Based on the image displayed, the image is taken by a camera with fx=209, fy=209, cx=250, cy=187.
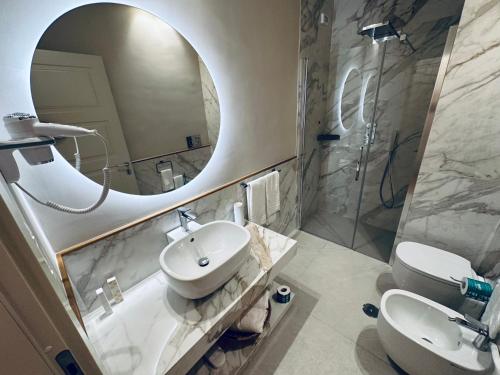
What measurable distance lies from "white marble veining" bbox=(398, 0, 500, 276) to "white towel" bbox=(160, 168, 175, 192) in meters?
1.87

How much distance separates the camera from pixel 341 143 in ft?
8.87

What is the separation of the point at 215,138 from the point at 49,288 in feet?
3.90

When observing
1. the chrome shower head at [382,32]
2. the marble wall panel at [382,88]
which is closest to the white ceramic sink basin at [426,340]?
the marble wall panel at [382,88]

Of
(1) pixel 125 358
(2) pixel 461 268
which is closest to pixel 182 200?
(1) pixel 125 358

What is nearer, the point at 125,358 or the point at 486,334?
the point at 125,358

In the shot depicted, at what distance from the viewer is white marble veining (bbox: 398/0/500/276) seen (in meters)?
1.27

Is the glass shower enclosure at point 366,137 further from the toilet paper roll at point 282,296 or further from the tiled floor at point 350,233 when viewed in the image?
the toilet paper roll at point 282,296

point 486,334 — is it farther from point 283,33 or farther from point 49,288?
point 283,33

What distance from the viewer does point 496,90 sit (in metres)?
1.29

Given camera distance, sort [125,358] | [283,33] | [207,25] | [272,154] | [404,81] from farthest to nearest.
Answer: [404,81]
[272,154]
[283,33]
[207,25]
[125,358]

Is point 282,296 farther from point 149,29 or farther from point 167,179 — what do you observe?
point 149,29

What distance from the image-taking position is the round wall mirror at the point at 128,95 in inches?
32.8

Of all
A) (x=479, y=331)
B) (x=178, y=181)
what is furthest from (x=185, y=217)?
(x=479, y=331)

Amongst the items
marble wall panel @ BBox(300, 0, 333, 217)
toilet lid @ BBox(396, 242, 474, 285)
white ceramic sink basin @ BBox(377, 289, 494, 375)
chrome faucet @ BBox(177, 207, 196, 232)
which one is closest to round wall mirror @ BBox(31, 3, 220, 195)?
chrome faucet @ BBox(177, 207, 196, 232)
